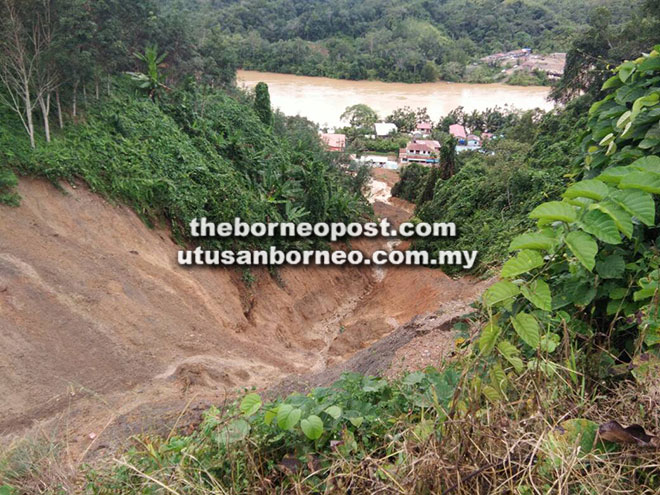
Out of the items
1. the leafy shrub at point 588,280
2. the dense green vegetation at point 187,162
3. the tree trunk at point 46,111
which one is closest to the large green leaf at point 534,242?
the leafy shrub at point 588,280

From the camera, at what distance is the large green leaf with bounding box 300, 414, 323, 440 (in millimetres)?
2221

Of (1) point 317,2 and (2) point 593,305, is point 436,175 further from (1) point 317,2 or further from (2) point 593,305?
(1) point 317,2

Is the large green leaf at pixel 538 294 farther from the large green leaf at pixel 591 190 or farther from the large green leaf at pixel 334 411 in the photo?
the large green leaf at pixel 334 411

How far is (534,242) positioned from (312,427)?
1363mm

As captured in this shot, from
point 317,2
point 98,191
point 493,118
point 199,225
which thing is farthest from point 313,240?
point 317,2

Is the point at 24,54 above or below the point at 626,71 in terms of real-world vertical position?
below

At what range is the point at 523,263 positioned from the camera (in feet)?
7.30

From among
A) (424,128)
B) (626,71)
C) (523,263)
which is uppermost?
(626,71)

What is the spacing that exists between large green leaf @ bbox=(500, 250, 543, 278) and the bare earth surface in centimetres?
349

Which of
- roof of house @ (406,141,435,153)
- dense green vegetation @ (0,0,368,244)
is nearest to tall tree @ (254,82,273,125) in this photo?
dense green vegetation @ (0,0,368,244)

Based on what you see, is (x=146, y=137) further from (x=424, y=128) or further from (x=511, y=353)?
(x=424, y=128)

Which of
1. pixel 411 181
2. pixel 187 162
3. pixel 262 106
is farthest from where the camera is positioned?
pixel 411 181

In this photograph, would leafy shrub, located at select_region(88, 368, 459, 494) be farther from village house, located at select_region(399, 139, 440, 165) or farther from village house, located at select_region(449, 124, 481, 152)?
village house, located at select_region(449, 124, 481, 152)

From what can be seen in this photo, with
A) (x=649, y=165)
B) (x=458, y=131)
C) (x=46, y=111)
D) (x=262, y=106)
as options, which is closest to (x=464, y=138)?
(x=458, y=131)
